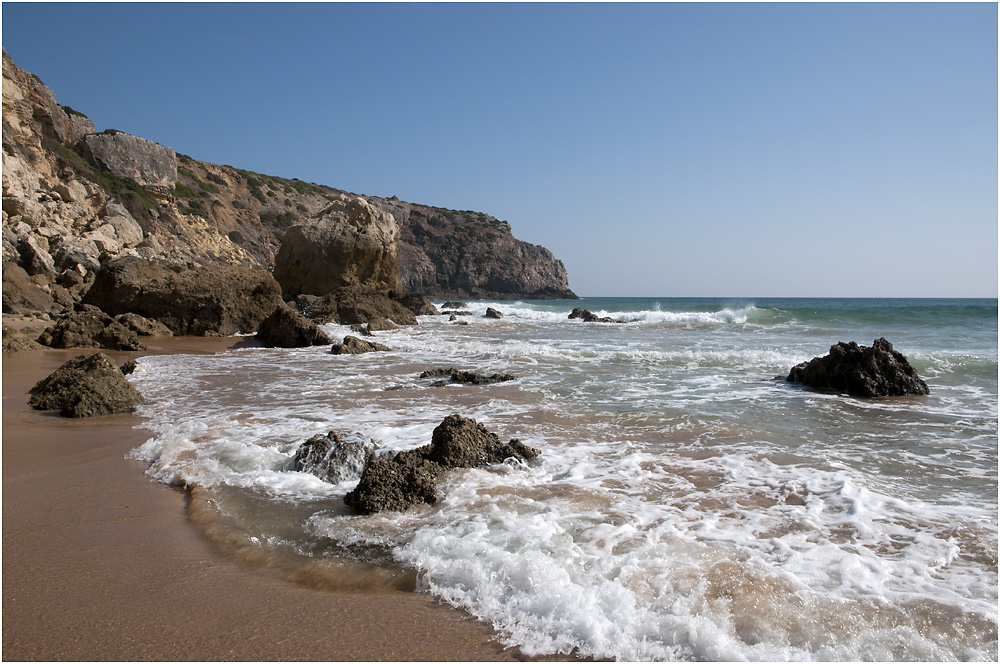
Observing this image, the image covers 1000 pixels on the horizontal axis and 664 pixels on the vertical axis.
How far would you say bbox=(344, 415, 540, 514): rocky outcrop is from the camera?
3.27 meters

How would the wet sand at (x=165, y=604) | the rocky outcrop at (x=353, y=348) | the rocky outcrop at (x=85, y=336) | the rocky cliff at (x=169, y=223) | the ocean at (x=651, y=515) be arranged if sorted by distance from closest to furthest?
the wet sand at (x=165, y=604) → the ocean at (x=651, y=515) → the rocky outcrop at (x=85, y=336) → the rocky outcrop at (x=353, y=348) → the rocky cliff at (x=169, y=223)

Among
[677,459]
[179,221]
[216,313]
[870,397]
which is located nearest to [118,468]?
[677,459]

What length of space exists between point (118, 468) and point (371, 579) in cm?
256

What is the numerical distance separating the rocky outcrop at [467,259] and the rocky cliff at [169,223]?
0.57 feet

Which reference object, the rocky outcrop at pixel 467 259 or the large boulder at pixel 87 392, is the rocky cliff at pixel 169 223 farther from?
the large boulder at pixel 87 392

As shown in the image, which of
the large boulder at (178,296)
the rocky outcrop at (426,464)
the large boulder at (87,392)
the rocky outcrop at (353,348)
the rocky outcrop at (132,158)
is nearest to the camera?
the rocky outcrop at (426,464)

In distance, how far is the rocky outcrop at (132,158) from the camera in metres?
37.2

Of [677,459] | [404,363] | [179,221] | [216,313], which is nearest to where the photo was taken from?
[677,459]

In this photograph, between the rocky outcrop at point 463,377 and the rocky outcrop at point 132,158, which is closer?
the rocky outcrop at point 463,377

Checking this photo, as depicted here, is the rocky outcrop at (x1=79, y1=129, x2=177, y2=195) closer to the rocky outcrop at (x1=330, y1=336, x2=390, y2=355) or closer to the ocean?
the rocky outcrop at (x1=330, y1=336, x2=390, y2=355)

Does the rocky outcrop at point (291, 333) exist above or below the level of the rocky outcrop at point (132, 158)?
below

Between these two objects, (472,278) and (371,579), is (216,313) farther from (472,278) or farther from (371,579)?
(472,278)

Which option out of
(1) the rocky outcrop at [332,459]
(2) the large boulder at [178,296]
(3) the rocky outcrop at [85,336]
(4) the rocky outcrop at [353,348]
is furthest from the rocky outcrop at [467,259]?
(1) the rocky outcrop at [332,459]

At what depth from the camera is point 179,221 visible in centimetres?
3759
